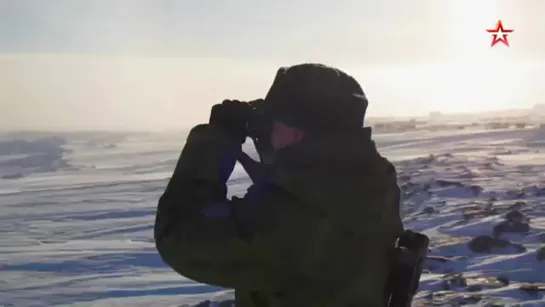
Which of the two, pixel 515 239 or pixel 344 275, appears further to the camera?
pixel 515 239

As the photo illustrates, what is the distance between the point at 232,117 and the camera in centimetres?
170

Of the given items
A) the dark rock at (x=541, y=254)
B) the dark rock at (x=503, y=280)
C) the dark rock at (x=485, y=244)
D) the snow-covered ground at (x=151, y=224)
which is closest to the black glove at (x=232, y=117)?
the snow-covered ground at (x=151, y=224)

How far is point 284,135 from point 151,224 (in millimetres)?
7989

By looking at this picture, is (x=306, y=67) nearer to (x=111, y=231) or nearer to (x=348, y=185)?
(x=348, y=185)

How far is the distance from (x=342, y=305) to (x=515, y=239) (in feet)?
19.9

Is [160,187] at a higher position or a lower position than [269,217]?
lower

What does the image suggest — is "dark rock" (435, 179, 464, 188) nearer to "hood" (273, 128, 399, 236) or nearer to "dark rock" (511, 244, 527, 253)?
"dark rock" (511, 244, 527, 253)

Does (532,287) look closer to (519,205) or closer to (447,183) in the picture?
(519,205)

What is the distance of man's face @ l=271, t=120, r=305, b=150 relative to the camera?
1622mm

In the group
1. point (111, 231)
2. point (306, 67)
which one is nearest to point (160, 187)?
point (111, 231)

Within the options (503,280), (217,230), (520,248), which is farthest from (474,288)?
(217,230)

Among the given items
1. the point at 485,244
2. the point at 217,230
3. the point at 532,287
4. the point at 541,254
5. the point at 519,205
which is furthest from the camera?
the point at 519,205

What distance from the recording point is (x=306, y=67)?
1.66 metres

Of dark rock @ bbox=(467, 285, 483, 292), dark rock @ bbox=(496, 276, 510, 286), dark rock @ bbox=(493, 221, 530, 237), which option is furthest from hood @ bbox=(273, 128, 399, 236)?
dark rock @ bbox=(493, 221, 530, 237)
